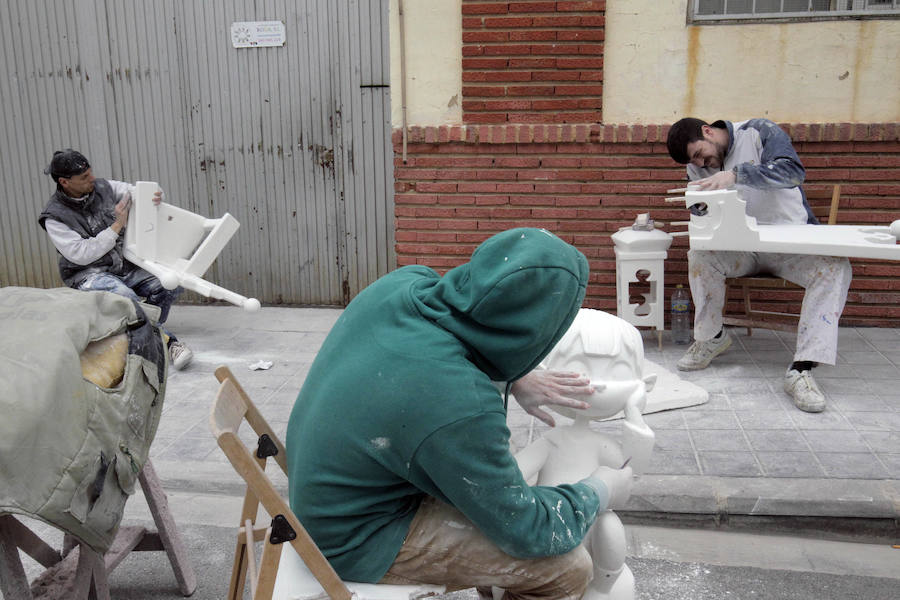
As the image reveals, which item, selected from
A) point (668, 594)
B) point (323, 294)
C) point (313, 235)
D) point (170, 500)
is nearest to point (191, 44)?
point (313, 235)

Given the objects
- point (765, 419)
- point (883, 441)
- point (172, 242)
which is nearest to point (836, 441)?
point (883, 441)

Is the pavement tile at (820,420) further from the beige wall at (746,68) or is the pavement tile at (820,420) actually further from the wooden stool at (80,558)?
the wooden stool at (80,558)

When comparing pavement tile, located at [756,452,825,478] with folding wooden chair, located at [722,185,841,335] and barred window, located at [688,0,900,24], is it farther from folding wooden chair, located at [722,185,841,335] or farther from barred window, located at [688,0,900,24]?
barred window, located at [688,0,900,24]

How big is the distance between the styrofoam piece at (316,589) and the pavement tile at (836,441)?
2.57 m

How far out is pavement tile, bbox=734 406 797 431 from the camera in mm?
4066

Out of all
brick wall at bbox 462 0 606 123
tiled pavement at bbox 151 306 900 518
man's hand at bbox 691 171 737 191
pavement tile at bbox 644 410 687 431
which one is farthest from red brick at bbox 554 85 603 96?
pavement tile at bbox 644 410 687 431

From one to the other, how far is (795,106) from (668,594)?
3817mm

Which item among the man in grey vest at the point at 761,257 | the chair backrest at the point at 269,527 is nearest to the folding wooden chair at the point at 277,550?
the chair backrest at the point at 269,527

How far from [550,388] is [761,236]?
2666 millimetres

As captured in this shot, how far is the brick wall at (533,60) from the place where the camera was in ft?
17.7

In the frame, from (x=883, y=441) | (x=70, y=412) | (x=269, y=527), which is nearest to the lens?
(x=269, y=527)

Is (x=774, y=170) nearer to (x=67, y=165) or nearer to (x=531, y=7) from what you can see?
(x=531, y=7)

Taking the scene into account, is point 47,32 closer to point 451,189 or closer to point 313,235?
point 313,235

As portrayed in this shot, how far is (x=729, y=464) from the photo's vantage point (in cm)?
367
